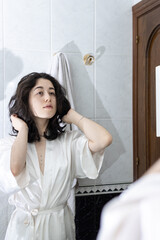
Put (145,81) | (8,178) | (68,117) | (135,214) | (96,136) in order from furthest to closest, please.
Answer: (145,81)
(68,117)
(96,136)
(8,178)
(135,214)

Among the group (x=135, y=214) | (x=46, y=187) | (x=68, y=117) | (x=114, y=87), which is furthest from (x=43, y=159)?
(x=135, y=214)

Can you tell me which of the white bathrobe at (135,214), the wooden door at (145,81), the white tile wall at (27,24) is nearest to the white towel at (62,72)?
the white tile wall at (27,24)

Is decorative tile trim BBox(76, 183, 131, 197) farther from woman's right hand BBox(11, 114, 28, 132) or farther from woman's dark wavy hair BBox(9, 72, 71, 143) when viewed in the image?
woman's right hand BBox(11, 114, 28, 132)

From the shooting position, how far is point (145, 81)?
1.92 metres

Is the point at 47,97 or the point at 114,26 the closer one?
the point at 47,97

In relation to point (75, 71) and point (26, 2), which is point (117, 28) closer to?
point (75, 71)

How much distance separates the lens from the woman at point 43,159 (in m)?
1.30

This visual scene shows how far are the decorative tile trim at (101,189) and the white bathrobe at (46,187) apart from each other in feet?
1.62

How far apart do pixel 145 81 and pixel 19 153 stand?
1067 millimetres

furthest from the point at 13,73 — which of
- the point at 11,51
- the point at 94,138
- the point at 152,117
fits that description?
the point at 152,117

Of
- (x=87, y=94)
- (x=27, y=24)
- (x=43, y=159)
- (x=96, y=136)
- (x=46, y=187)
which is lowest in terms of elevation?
(x=46, y=187)

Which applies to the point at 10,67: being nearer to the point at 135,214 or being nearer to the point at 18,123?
the point at 18,123

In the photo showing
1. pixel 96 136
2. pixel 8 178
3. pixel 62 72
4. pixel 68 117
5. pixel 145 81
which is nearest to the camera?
pixel 8 178

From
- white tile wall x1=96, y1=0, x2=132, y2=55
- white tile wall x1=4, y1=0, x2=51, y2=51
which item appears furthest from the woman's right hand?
white tile wall x1=96, y1=0, x2=132, y2=55
